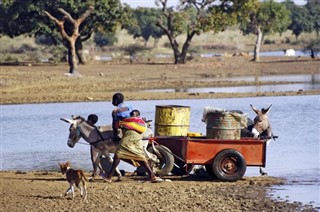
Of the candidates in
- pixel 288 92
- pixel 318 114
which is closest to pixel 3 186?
pixel 318 114

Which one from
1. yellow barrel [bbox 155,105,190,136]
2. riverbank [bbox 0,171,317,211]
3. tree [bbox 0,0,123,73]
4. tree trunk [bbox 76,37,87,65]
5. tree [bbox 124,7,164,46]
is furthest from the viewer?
tree [bbox 124,7,164,46]

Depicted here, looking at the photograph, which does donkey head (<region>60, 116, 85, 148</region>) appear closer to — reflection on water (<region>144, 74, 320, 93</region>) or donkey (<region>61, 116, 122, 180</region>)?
donkey (<region>61, 116, 122, 180</region>)

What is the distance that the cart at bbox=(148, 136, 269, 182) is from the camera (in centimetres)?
1622

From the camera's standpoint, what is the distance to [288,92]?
39219 millimetres

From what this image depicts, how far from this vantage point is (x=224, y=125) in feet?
53.9

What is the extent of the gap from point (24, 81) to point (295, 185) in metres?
29.4

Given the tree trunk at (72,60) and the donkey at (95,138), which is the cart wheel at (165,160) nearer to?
the donkey at (95,138)

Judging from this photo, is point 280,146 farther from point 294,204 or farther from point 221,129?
point 294,204

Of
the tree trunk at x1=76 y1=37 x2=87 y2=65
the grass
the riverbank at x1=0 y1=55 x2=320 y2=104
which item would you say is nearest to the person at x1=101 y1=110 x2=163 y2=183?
the riverbank at x1=0 y1=55 x2=320 y2=104

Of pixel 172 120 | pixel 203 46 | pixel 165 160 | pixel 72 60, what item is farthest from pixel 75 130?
pixel 203 46

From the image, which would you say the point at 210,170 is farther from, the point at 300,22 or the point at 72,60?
the point at 300,22

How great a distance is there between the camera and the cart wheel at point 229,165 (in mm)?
16219

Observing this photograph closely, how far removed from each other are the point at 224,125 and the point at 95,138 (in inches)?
92.0

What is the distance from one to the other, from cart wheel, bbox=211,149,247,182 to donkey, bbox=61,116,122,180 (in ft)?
5.82
